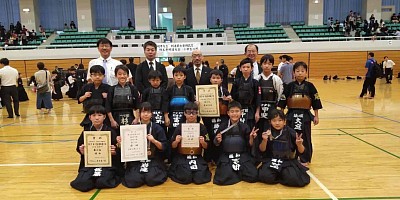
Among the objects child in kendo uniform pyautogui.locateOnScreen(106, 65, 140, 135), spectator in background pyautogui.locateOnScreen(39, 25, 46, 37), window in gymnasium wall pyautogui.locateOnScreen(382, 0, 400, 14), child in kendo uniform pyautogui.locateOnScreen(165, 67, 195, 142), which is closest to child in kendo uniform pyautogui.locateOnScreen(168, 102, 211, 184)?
child in kendo uniform pyautogui.locateOnScreen(165, 67, 195, 142)

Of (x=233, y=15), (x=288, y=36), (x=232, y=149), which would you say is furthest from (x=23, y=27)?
(x=232, y=149)

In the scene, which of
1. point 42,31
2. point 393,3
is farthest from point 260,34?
point 42,31

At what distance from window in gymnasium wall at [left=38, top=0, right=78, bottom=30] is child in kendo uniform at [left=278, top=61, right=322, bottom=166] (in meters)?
26.5

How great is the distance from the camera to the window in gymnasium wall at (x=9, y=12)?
26812 mm

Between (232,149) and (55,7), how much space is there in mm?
27323

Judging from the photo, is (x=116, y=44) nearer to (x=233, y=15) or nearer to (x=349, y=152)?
(x=233, y=15)

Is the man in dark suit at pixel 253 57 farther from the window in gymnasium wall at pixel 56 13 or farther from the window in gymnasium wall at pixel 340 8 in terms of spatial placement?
the window in gymnasium wall at pixel 56 13

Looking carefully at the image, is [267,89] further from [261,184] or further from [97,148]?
[97,148]

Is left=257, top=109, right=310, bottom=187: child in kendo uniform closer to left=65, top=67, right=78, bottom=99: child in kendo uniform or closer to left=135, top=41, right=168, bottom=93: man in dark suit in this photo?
left=135, top=41, right=168, bottom=93: man in dark suit

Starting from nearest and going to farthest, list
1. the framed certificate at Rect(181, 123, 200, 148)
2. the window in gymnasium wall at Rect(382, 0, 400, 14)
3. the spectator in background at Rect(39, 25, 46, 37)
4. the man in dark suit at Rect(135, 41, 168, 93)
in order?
1. the framed certificate at Rect(181, 123, 200, 148)
2. the man in dark suit at Rect(135, 41, 168, 93)
3. the spectator in background at Rect(39, 25, 46, 37)
4. the window in gymnasium wall at Rect(382, 0, 400, 14)

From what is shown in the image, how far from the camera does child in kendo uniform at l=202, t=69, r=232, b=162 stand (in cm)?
482

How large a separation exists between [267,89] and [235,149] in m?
1.01

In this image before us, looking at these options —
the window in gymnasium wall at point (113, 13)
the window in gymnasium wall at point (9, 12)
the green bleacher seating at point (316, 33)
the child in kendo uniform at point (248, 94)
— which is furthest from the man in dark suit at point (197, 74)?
the window in gymnasium wall at point (9, 12)

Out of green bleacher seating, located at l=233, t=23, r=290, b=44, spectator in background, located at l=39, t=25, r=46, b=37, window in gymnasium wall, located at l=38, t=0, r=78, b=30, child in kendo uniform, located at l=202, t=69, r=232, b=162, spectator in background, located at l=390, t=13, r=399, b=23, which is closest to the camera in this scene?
child in kendo uniform, located at l=202, t=69, r=232, b=162
